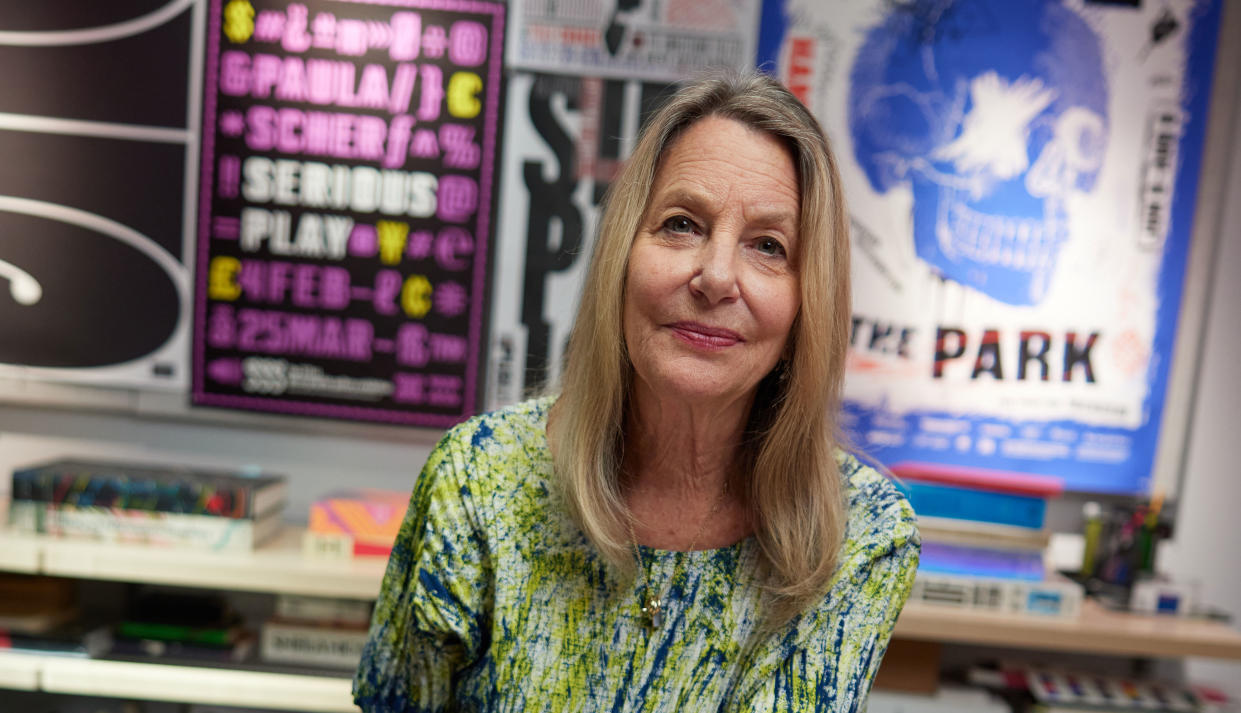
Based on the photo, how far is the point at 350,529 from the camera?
6.92ft

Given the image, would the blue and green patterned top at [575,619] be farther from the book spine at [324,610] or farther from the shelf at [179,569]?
the book spine at [324,610]

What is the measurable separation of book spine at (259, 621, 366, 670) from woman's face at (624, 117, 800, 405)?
1.38m

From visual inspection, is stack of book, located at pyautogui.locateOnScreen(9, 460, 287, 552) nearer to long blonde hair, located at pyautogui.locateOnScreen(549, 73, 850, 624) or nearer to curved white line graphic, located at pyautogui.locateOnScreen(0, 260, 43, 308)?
curved white line graphic, located at pyautogui.locateOnScreen(0, 260, 43, 308)

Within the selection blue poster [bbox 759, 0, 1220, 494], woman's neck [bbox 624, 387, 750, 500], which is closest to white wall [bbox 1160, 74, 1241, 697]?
blue poster [bbox 759, 0, 1220, 494]

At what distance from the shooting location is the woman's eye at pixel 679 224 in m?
1.06

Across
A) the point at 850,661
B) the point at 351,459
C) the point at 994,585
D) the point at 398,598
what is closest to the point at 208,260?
the point at 351,459

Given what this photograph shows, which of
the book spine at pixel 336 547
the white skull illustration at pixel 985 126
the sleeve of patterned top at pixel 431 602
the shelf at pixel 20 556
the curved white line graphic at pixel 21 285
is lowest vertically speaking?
the shelf at pixel 20 556

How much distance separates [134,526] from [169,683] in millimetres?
363

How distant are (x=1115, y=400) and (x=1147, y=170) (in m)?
0.61

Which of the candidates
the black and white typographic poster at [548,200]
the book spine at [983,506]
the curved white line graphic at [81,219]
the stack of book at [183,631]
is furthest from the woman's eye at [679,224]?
the curved white line graphic at [81,219]

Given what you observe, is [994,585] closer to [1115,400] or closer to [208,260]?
[1115,400]

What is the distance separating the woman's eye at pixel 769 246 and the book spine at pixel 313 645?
4.99 feet

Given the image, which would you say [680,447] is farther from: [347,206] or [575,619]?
[347,206]

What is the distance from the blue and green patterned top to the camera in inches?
40.4
